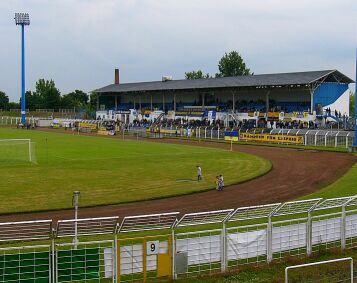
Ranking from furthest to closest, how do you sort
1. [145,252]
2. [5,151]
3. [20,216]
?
[5,151], [20,216], [145,252]

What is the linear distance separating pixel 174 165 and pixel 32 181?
43.7ft

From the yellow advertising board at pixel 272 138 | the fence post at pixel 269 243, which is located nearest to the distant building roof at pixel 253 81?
the yellow advertising board at pixel 272 138

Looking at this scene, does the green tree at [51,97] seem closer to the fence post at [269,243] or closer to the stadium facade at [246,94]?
the stadium facade at [246,94]

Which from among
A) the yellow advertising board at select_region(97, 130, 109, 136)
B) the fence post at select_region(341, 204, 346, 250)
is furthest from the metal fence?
the yellow advertising board at select_region(97, 130, 109, 136)

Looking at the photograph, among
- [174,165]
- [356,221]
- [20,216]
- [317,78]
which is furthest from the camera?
[317,78]

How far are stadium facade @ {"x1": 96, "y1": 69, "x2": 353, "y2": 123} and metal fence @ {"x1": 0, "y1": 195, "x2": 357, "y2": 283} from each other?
64209 millimetres

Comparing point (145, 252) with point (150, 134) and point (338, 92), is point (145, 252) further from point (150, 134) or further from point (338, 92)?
point (338, 92)

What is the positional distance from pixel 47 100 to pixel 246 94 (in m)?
73.0

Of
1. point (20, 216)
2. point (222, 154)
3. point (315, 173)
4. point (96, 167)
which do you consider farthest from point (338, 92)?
point (20, 216)

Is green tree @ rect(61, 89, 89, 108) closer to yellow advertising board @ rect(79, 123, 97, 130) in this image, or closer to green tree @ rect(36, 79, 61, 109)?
green tree @ rect(36, 79, 61, 109)

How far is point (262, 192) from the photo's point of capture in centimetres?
3259

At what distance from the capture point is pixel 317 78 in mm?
80812

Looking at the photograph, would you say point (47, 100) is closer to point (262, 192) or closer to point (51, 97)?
point (51, 97)

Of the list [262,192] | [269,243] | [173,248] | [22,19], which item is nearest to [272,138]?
[262,192]
